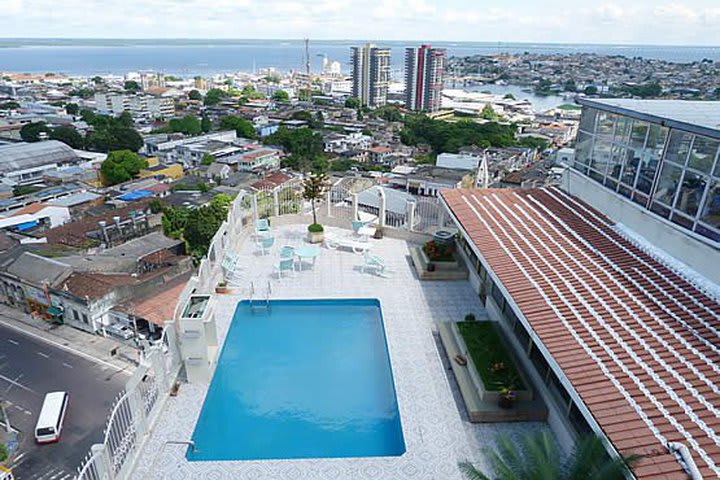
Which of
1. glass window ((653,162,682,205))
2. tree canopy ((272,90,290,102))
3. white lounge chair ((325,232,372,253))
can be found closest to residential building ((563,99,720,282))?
glass window ((653,162,682,205))

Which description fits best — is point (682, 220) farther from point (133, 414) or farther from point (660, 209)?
point (133, 414)

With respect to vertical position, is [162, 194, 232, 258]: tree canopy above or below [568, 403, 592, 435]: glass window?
below

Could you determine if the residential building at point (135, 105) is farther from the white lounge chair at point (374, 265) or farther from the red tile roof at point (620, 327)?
the red tile roof at point (620, 327)

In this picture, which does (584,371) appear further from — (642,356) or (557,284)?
(557,284)

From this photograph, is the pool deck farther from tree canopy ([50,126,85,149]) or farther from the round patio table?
tree canopy ([50,126,85,149])

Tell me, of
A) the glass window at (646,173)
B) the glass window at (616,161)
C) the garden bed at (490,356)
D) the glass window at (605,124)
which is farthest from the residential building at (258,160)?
the glass window at (646,173)

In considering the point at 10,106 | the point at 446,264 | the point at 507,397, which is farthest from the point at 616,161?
the point at 10,106
